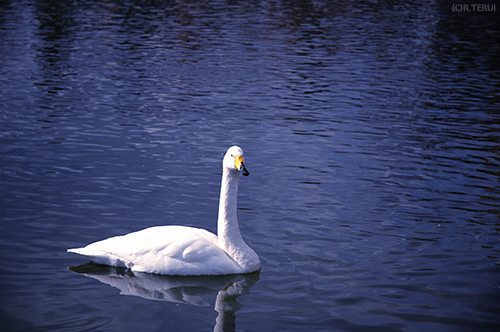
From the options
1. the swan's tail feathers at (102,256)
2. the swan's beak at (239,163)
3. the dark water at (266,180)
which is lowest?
the dark water at (266,180)

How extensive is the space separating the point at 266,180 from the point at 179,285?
5170 millimetres

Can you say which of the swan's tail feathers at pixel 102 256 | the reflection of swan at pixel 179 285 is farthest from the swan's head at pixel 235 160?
the swan's tail feathers at pixel 102 256

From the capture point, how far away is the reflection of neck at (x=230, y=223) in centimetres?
884

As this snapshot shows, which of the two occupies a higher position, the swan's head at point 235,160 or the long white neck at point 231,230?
the swan's head at point 235,160

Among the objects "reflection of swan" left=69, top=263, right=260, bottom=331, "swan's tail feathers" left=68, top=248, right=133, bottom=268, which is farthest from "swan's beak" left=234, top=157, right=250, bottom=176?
"swan's tail feathers" left=68, top=248, right=133, bottom=268

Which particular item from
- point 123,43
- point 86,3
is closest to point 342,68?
point 123,43

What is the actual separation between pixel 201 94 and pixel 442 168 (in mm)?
10281

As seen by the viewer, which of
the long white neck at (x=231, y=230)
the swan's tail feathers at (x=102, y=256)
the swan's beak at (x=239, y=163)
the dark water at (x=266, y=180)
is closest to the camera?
the dark water at (x=266, y=180)

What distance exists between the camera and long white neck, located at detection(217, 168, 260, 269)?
346 inches

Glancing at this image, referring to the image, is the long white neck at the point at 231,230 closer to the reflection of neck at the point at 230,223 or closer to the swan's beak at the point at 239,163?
the reflection of neck at the point at 230,223

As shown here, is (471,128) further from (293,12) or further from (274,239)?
(293,12)

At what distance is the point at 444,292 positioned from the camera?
27.6 ft

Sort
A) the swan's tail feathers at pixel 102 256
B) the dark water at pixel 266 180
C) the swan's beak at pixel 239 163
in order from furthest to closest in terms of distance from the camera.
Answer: the swan's tail feathers at pixel 102 256, the swan's beak at pixel 239 163, the dark water at pixel 266 180

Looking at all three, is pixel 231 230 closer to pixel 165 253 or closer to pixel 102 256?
pixel 165 253
